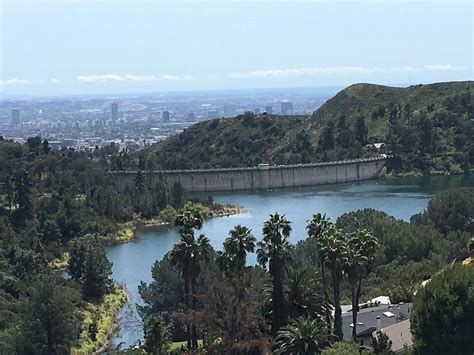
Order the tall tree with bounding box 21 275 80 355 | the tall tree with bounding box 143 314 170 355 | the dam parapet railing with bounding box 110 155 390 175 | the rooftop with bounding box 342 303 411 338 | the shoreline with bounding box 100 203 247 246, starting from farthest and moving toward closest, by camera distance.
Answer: the dam parapet railing with bounding box 110 155 390 175, the shoreline with bounding box 100 203 247 246, the tall tree with bounding box 21 275 80 355, the rooftop with bounding box 342 303 411 338, the tall tree with bounding box 143 314 170 355

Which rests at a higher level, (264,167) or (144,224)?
(264,167)

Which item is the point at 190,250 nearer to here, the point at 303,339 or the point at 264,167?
the point at 303,339

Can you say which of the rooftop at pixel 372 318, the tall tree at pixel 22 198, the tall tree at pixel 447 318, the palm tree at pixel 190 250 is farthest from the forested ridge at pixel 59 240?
the tall tree at pixel 447 318

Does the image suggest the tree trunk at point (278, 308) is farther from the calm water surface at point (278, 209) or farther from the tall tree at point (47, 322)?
the calm water surface at point (278, 209)

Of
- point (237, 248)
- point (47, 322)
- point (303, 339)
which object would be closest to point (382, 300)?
point (237, 248)

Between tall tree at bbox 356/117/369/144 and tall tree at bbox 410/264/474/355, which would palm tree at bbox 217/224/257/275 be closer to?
tall tree at bbox 410/264/474/355

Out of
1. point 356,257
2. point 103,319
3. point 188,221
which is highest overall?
point 188,221

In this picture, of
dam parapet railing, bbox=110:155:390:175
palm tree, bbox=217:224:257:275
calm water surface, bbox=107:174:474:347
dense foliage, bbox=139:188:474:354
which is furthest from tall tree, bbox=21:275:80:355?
dam parapet railing, bbox=110:155:390:175
